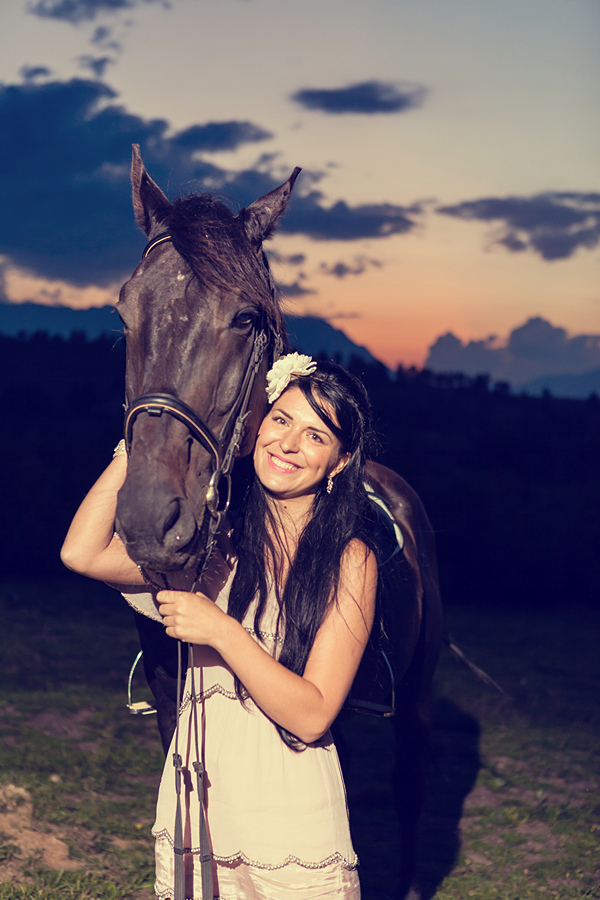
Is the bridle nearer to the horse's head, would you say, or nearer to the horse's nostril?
the horse's head

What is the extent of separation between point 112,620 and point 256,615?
27.0ft

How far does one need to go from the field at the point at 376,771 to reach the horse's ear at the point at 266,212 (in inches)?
118

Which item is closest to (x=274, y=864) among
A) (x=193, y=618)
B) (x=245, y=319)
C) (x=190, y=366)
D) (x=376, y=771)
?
(x=193, y=618)

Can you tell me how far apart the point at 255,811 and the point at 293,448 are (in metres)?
0.87

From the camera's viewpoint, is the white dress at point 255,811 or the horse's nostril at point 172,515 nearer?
the horse's nostril at point 172,515

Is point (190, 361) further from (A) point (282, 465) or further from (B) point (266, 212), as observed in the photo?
(B) point (266, 212)

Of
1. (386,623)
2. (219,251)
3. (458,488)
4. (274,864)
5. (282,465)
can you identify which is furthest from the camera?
(458,488)

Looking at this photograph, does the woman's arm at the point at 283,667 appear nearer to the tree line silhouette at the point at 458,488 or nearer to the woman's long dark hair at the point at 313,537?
the woman's long dark hair at the point at 313,537

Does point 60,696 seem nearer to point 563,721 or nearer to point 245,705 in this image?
point 563,721

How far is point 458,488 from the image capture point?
1232 centimetres

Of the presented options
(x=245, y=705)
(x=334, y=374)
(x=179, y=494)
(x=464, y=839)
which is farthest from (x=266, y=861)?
(x=464, y=839)

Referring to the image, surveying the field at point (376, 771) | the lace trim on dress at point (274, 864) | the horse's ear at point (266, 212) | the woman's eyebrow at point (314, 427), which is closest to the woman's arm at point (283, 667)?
the lace trim on dress at point (274, 864)

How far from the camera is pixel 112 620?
966 cm

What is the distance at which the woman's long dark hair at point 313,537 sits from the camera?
1907 millimetres
